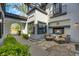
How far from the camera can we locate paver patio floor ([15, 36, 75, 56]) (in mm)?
2676

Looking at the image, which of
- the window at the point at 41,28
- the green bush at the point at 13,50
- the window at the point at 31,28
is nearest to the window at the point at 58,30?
the window at the point at 41,28

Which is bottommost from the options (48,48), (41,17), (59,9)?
(48,48)

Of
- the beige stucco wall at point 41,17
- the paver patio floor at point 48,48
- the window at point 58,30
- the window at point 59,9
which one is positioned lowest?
the paver patio floor at point 48,48

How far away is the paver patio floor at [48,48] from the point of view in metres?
2.68

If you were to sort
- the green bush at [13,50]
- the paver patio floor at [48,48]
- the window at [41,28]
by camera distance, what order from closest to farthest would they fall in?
the green bush at [13,50] → the paver patio floor at [48,48] → the window at [41,28]

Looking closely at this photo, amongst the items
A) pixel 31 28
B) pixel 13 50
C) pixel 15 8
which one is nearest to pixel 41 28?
pixel 31 28

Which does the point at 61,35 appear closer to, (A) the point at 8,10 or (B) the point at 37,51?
(B) the point at 37,51

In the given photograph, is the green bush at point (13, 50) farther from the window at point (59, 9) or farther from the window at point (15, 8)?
the window at point (59, 9)

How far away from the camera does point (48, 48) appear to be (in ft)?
8.93

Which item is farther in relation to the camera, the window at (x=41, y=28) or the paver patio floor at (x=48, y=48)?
the window at (x=41, y=28)

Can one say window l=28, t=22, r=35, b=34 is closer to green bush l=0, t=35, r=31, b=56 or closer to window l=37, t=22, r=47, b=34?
window l=37, t=22, r=47, b=34

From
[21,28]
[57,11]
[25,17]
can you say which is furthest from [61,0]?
[21,28]

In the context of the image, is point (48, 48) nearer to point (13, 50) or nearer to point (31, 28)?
point (31, 28)

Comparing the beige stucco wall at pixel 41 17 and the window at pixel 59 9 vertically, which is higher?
the window at pixel 59 9
